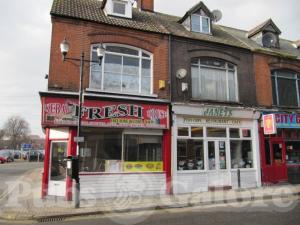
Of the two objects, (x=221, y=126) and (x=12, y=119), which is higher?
(x=12, y=119)

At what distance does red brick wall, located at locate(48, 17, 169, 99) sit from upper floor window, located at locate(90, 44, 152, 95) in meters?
0.31

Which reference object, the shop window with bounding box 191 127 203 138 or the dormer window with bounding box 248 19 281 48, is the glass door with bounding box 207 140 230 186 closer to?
the shop window with bounding box 191 127 203 138

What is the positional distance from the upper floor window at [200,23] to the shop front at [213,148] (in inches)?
196

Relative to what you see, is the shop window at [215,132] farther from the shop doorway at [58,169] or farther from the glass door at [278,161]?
the shop doorway at [58,169]

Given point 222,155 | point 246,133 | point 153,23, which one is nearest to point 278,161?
point 246,133

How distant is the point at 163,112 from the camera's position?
45.1 feet

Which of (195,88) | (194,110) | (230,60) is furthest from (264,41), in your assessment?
(194,110)

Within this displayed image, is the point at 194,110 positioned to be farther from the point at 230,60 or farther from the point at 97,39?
the point at 97,39

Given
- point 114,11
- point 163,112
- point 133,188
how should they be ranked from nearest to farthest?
point 133,188, point 163,112, point 114,11

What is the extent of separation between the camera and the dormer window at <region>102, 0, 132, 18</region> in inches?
581

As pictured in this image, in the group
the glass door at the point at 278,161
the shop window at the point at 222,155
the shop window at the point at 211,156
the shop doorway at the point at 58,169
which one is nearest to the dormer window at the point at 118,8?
the shop doorway at the point at 58,169

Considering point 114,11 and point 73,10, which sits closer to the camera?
point 73,10

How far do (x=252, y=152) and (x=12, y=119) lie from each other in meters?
85.6

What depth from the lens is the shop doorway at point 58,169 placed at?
12.2 m
